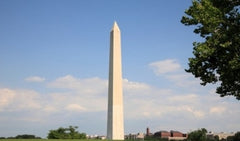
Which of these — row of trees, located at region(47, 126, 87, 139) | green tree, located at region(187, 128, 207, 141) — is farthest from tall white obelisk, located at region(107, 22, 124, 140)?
green tree, located at region(187, 128, 207, 141)

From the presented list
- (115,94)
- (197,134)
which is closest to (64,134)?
(115,94)

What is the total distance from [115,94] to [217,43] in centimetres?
2425

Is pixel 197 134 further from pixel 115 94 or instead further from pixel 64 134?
pixel 115 94

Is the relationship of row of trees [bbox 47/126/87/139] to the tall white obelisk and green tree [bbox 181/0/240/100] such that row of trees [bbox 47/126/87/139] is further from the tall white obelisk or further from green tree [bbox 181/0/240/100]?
green tree [bbox 181/0/240/100]

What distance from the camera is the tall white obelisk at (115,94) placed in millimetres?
43375

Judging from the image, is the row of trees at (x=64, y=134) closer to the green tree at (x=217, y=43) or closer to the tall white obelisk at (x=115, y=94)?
the tall white obelisk at (x=115, y=94)

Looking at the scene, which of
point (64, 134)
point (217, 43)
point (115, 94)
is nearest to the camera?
point (217, 43)

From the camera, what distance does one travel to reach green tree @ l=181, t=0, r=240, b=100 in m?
20.0

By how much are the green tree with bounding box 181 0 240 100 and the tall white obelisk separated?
22.0 meters

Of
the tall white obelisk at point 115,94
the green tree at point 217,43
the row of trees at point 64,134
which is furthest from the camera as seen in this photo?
the row of trees at point 64,134

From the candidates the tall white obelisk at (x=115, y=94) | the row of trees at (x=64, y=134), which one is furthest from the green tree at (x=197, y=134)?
the tall white obelisk at (x=115, y=94)

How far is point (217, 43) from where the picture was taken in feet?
66.8

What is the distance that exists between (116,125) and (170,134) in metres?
125

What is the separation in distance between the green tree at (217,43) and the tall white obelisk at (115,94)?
72.2ft
